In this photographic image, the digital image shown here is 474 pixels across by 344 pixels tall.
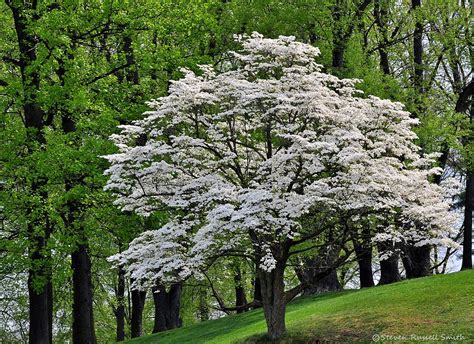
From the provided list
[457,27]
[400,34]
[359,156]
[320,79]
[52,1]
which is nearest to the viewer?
[359,156]

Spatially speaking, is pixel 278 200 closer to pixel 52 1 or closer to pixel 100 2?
pixel 100 2

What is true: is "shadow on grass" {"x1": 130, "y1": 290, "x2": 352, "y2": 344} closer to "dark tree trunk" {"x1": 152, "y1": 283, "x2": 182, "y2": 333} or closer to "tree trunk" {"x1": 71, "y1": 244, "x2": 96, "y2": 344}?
"dark tree trunk" {"x1": 152, "y1": 283, "x2": 182, "y2": 333}

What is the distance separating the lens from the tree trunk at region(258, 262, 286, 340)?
14117 mm

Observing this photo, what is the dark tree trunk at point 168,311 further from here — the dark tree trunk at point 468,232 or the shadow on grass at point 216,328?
the dark tree trunk at point 468,232

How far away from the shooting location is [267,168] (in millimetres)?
13352

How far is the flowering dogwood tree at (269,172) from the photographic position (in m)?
12.3

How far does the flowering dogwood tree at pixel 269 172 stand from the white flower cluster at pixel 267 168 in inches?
1.3

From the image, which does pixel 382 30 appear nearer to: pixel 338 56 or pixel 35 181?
pixel 338 56

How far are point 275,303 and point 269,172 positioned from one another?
3.26 metres

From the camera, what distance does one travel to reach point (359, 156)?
468 inches

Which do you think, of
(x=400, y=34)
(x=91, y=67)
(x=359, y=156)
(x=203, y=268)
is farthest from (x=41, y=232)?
(x=400, y=34)

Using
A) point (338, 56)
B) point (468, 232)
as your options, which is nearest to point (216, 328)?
point (468, 232)

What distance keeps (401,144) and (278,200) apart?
140 inches

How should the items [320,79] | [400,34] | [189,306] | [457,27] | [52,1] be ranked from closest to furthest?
[320,79], [52,1], [457,27], [400,34], [189,306]
